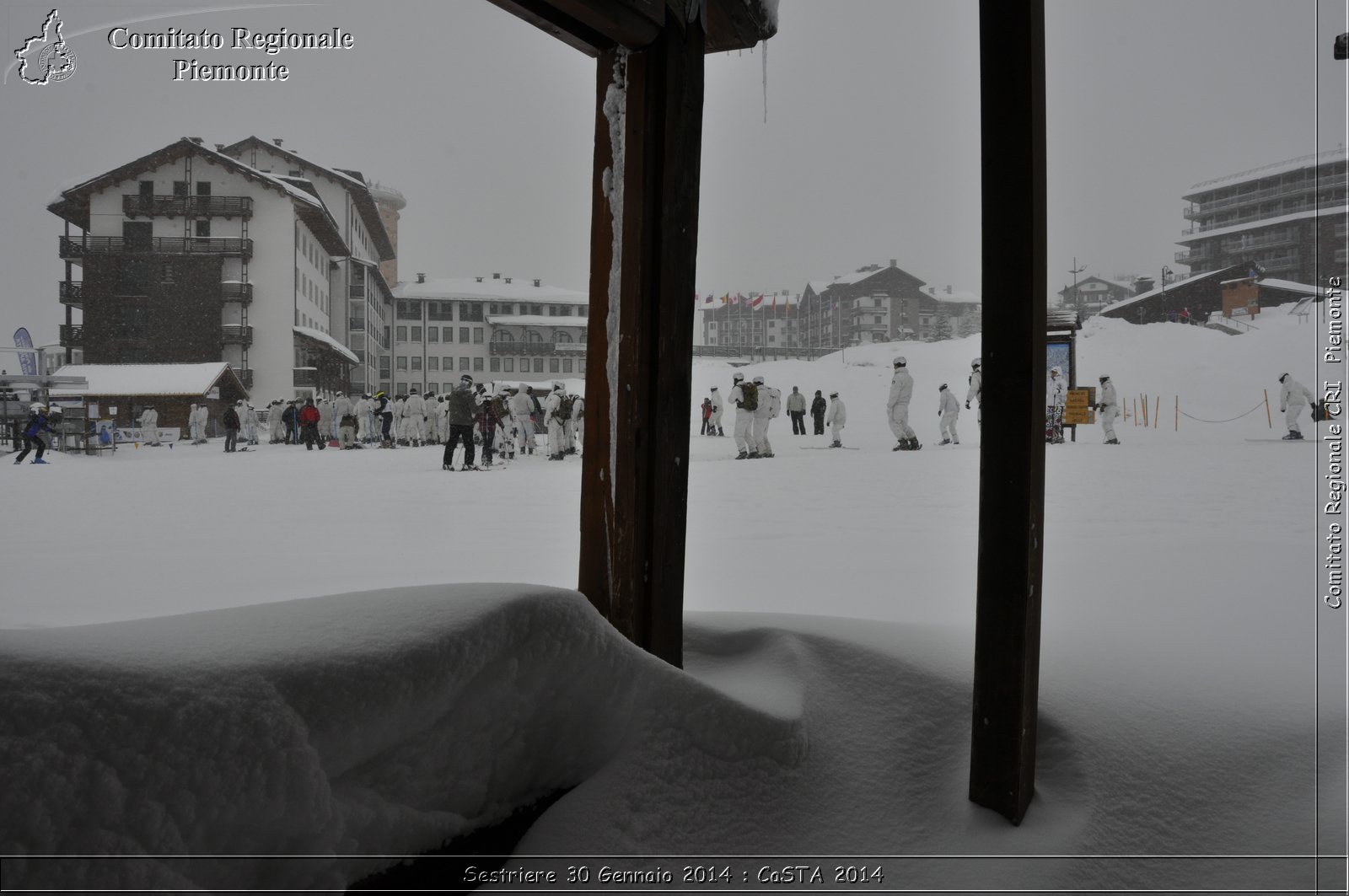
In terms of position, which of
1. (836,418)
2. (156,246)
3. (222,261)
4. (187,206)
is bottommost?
(836,418)

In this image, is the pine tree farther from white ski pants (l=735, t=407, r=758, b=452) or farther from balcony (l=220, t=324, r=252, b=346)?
balcony (l=220, t=324, r=252, b=346)

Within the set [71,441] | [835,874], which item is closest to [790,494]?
[835,874]

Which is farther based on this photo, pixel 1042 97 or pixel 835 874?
pixel 1042 97

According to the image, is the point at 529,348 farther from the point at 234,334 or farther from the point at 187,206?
the point at 187,206

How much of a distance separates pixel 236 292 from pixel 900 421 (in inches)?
587

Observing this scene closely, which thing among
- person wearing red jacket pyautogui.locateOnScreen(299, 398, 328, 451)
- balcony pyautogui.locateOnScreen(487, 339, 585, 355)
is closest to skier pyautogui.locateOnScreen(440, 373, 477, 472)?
person wearing red jacket pyautogui.locateOnScreen(299, 398, 328, 451)

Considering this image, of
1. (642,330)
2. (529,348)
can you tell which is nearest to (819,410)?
(529,348)

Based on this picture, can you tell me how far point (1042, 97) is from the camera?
161 cm

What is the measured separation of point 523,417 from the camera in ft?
50.6

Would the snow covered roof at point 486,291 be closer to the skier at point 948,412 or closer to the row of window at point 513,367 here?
the row of window at point 513,367

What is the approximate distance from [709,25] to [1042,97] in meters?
Answer: 1.05

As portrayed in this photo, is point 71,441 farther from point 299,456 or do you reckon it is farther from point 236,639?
point 236,639

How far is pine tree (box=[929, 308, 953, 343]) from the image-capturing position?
138 feet

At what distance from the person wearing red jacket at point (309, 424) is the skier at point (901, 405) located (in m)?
12.2
